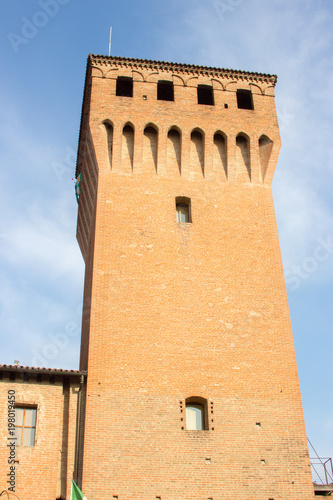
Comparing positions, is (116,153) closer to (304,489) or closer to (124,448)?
(124,448)

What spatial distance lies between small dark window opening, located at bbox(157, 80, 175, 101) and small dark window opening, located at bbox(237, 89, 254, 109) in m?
2.71

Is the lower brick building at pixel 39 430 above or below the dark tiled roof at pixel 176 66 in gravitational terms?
below

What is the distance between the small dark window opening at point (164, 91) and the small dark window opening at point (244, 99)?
8.88ft

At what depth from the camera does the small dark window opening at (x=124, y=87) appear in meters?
22.8

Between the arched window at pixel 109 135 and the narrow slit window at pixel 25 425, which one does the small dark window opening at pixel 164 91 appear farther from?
the narrow slit window at pixel 25 425

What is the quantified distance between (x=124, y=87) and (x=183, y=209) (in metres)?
6.18

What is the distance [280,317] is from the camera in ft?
59.8

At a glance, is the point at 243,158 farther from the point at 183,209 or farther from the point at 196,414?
the point at 196,414

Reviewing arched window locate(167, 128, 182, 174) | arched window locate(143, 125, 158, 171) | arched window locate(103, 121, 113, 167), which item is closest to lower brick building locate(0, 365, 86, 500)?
arched window locate(143, 125, 158, 171)

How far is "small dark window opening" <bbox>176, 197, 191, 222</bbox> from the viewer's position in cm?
1994

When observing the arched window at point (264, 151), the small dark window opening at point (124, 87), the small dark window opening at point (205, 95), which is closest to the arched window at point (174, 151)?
the small dark window opening at point (205, 95)

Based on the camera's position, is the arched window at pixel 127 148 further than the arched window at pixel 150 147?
No

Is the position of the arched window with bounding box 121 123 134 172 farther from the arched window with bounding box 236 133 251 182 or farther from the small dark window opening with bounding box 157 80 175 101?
the arched window with bounding box 236 133 251 182

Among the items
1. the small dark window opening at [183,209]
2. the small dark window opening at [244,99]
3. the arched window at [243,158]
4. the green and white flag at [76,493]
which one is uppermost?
the small dark window opening at [244,99]
